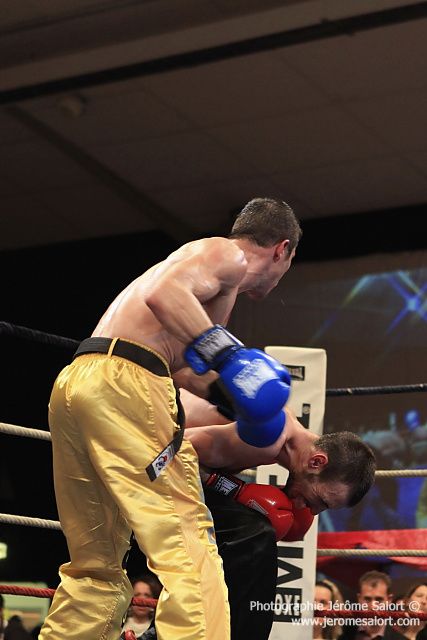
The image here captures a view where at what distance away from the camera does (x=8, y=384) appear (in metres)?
6.25

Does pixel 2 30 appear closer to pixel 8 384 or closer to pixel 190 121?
pixel 190 121

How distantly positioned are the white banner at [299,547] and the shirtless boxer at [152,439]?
0.76 meters

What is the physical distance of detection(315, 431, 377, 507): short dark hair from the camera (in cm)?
237

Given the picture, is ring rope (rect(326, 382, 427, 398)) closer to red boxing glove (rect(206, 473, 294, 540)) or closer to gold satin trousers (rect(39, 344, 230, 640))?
red boxing glove (rect(206, 473, 294, 540))

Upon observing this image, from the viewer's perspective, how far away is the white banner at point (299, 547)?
2.59 metres

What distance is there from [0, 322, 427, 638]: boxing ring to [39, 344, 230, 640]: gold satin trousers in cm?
38

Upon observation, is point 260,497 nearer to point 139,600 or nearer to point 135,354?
point 139,600

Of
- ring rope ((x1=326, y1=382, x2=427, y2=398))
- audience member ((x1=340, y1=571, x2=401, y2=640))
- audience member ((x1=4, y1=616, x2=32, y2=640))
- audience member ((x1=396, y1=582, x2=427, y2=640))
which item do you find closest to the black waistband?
ring rope ((x1=326, y1=382, x2=427, y2=398))

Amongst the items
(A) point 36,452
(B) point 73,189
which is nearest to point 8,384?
(A) point 36,452

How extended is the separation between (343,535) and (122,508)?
264 cm

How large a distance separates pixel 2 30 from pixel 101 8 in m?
0.49

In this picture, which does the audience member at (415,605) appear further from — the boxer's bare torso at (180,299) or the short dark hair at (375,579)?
the boxer's bare torso at (180,299)

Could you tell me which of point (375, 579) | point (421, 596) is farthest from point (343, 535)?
point (421, 596)

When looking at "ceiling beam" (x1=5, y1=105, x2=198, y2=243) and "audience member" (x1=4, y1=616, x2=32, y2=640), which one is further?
"ceiling beam" (x1=5, y1=105, x2=198, y2=243)
